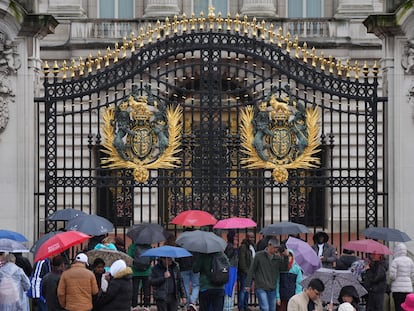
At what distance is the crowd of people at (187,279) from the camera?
14.2m

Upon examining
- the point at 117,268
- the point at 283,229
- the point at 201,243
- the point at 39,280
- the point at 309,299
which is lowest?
the point at 39,280

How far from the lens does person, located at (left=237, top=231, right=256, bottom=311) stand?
1780 centimetres

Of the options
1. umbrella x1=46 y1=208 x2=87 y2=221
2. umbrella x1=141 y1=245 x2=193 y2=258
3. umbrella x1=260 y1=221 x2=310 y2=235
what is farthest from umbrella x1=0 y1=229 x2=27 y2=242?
umbrella x1=260 y1=221 x2=310 y2=235

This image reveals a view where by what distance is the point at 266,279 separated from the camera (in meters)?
16.6

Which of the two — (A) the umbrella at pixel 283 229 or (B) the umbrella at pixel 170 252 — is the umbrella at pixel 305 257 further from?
(B) the umbrella at pixel 170 252

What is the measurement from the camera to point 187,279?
679 inches

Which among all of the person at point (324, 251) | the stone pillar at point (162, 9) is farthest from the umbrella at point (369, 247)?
the stone pillar at point (162, 9)

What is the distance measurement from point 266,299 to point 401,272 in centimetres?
205

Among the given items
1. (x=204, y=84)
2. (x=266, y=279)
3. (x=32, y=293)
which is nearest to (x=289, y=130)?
(x=204, y=84)

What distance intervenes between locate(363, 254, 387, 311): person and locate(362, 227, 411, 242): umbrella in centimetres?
33

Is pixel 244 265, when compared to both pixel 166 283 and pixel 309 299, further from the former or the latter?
pixel 309 299

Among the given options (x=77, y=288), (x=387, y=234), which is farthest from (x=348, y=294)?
(x=387, y=234)

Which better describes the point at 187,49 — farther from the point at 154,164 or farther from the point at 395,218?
the point at 395,218

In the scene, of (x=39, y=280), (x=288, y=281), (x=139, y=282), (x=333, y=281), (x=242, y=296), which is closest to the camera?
(x=333, y=281)
